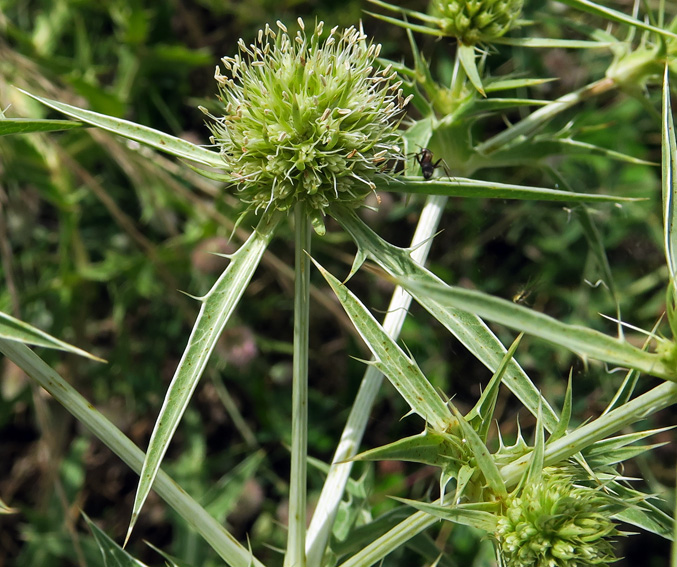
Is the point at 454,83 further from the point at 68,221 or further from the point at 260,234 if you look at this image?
the point at 68,221

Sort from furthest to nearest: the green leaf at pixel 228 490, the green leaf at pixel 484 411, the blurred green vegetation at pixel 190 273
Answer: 1. the blurred green vegetation at pixel 190 273
2. the green leaf at pixel 228 490
3. the green leaf at pixel 484 411

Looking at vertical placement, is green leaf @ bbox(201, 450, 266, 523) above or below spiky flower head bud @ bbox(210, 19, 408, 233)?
below

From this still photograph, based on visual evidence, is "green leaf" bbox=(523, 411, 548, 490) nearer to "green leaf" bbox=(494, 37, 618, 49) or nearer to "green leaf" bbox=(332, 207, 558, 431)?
"green leaf" bbox=(332, 207, 558, 431)

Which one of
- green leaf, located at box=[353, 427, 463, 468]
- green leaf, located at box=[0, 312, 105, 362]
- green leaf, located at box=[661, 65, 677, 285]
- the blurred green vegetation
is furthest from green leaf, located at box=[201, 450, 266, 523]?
green leaf, located at box=[661, 65, 677, 285]

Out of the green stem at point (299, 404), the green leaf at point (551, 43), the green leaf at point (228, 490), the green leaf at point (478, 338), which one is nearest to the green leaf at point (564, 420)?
the green leaf at point (478, 338)

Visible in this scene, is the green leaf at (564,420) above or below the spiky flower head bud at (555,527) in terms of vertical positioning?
above

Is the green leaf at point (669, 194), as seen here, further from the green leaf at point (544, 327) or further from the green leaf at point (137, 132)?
the green leaf at point (137, 132)
